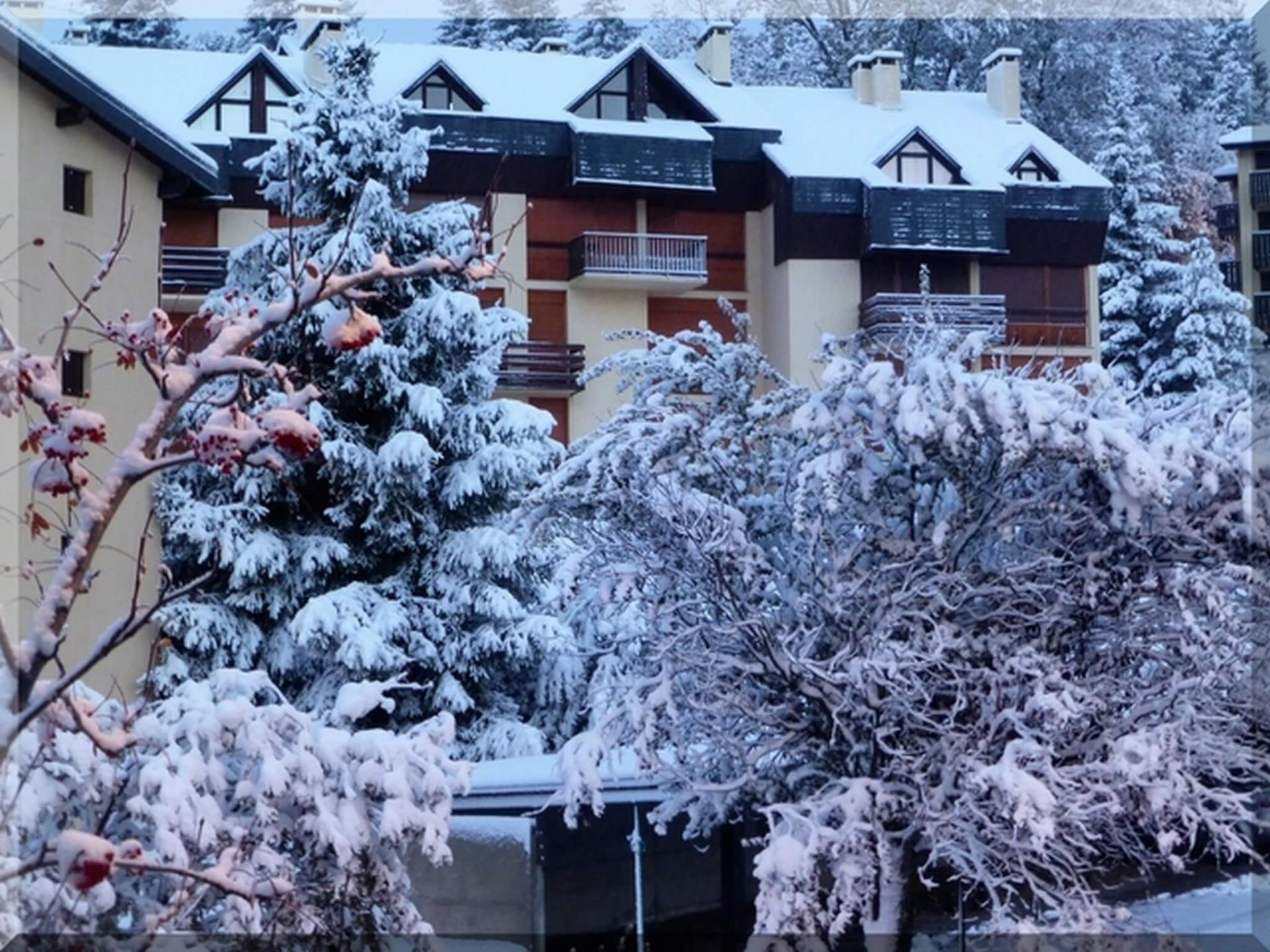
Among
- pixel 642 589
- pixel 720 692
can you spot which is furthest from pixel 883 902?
pixel 642 589

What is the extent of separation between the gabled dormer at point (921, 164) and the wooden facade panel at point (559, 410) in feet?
17.0

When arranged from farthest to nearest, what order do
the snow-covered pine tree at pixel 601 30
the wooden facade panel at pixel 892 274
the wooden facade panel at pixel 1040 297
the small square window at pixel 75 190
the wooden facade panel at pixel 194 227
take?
the snow-covered pine tree at pixel 601 30
the wooden facade panel at pixel 1040 297
the wooden facade panel at pixel 892 274
the wooden facade panel at pixel 194 227
the small square window at pixel 75 190

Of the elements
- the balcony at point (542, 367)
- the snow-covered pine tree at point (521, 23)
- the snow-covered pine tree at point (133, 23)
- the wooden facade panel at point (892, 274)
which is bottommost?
the balcony at point (542, 367)

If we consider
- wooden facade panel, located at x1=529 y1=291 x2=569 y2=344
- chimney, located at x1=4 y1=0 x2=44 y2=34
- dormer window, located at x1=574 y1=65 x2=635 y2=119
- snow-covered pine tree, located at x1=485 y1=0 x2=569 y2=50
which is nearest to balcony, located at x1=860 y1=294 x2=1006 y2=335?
wooden facade panel, located at x1=529 y1=291 x2=569 y2=344

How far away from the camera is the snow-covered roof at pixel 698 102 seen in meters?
20.2

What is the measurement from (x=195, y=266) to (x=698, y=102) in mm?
6825

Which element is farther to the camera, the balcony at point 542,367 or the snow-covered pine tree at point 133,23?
the snow-covered pine tree at point 133,23

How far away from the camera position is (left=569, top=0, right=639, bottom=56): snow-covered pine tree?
24922mm

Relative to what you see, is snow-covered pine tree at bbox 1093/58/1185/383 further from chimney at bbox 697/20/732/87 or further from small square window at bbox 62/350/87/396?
small square window at bbox 62/350/87/396

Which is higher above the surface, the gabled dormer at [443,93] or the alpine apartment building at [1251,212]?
the gabled dormer at [443,93]

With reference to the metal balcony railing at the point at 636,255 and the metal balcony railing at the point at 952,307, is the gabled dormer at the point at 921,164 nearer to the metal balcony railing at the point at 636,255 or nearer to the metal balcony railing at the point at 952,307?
the metal balcony railing at the point at 952,307

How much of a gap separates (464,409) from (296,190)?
93.2 inches

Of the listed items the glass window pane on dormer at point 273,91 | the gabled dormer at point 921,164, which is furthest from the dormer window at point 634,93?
the glass window pane on dormer at point 273,91

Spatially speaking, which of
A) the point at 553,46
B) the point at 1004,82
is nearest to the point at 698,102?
the point at 553,46
